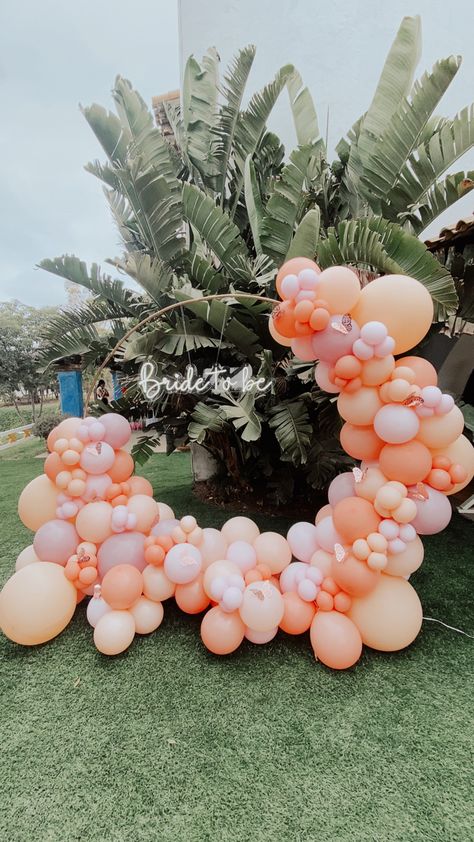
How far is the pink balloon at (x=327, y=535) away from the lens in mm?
2361

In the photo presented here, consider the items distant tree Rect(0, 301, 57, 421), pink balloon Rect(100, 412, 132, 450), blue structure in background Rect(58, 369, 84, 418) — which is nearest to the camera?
pink balloon Rect(100, 412, 132, 450)

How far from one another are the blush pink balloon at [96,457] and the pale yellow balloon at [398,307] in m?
1.69

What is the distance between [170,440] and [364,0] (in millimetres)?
6898

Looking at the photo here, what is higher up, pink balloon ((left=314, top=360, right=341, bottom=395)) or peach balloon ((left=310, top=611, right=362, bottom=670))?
pink balloon ((left=314, top=360, right=341, bottom=395))

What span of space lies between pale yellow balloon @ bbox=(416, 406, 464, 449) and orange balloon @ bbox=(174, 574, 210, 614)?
150 centimetres

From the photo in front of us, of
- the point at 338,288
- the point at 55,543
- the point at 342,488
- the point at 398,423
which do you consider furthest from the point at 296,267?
the point at 55,543

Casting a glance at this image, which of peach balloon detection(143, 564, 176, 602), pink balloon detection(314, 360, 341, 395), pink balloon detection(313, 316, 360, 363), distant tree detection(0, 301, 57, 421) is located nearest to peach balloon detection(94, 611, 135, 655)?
peach balloon detection(143, 564, 176, 602)

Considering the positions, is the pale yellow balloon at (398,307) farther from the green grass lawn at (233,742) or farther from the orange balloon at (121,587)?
the orange balloon at (121,587)

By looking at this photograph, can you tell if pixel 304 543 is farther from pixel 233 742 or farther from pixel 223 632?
pixel 233 742

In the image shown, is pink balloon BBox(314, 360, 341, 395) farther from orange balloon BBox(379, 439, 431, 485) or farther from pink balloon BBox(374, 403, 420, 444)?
orange balloon BBox(379, 439, 431, 485)

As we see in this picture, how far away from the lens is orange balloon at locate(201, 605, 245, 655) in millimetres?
2226

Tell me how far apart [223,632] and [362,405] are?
1.41 m

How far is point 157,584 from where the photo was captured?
2461 millimetres

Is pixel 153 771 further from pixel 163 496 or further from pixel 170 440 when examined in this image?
pixel 163 496
